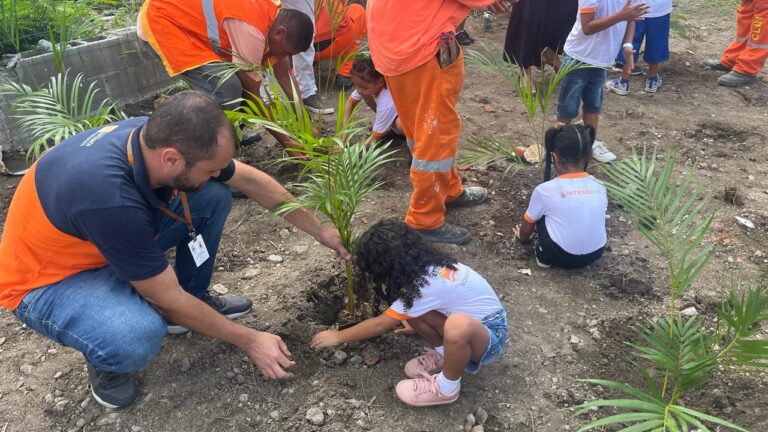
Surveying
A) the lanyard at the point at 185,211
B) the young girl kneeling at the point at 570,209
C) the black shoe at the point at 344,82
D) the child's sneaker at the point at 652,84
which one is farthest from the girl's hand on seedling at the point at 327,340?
the child's sneaker at the point at 652,84

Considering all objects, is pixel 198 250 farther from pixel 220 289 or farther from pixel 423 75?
pixel 423 75

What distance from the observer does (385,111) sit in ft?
13.5

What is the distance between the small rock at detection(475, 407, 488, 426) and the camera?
2.25 meters

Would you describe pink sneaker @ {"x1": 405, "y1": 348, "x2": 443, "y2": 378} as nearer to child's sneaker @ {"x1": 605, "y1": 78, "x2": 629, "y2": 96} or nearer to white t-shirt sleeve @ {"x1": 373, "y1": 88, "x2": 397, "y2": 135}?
white t-shirt sleeve @ {"x1": 373, "y1": 88, "x2": 397, "y2": 135}

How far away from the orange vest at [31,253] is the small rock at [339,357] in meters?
1.08

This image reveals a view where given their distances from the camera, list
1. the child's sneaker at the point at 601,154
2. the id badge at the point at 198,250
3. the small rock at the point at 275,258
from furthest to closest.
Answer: the child's sneaker at the point at 601,154
the small rock at the point at 275,258
the id badge at the point at 198,250

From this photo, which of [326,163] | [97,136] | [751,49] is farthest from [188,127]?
[751,49]

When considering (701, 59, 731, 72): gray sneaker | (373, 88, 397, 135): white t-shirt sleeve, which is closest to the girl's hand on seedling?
(373, 88, 397, 135): white t-shirt sleeve

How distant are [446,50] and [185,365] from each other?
198cm

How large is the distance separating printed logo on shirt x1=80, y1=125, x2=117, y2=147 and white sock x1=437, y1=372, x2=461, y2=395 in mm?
1603

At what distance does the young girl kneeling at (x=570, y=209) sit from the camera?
293 centimetres

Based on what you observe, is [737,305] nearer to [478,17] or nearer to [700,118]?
[700,118]

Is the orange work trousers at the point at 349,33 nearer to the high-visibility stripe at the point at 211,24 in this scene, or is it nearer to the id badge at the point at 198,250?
the high-visibility stripe at the point at 211,24

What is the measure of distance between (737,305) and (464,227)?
1859 mm
